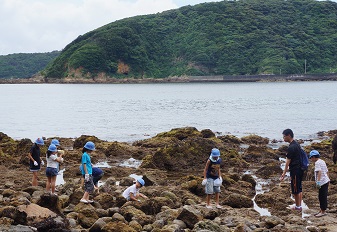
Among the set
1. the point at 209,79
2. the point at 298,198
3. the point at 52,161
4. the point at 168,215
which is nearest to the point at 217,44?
the point at 209,79

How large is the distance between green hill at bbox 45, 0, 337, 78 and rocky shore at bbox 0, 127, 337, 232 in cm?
13959

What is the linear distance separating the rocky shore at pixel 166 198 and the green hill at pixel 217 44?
458ft

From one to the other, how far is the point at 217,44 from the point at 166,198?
163091mm

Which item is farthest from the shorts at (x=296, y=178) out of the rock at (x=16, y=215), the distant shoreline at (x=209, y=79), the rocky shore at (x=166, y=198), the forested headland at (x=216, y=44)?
the forested headland at (x=216, y=44)

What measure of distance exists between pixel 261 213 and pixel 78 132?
3071cm

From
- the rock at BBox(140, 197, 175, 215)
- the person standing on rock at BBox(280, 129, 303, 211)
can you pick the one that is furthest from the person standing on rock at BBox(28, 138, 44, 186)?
the person standing on rock at BBox(280, 129, 303, 211)

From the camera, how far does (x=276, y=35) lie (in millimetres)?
174875

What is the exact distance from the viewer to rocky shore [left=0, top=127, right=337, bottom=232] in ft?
37.2

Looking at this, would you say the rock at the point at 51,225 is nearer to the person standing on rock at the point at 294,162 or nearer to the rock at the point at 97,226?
the rock at the point at 97,226

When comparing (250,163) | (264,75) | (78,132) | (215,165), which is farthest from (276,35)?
(215,165)

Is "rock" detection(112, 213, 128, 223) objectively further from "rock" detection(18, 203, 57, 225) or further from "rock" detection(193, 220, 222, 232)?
"rock" detection(193, 220, 222, 232)

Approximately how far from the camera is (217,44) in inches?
6855

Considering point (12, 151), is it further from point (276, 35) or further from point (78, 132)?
point (276, 35)

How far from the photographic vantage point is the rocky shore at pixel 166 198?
11328mm
